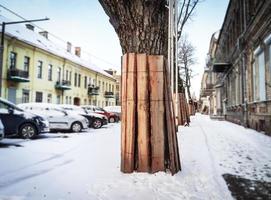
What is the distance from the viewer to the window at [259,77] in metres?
11.9

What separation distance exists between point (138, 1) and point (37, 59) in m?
25.2

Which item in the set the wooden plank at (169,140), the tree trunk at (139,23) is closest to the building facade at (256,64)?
the tree trunk at (139,23)

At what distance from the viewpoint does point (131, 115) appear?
4332 mm

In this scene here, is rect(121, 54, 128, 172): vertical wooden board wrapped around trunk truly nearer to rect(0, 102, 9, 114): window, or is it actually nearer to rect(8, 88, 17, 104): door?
rect(0, 102, 9, 114): window

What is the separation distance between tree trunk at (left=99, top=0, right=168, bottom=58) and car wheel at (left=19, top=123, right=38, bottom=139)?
7825mm

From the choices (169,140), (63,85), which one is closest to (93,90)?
(63,85)

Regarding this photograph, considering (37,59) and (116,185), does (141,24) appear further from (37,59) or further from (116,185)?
(37,59)

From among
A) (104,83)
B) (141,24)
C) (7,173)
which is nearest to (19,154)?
(7,173)

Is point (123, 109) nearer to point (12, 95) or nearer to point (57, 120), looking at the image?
point (57, 120)

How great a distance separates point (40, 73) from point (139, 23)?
25827 millimetres

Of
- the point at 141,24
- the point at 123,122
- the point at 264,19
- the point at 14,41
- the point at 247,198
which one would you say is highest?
the point at 14,41

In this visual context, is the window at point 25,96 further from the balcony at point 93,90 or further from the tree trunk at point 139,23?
the tree trunk at point 139,23

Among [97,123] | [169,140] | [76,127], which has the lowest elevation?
[76,127]

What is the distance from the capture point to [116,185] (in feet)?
12.1
